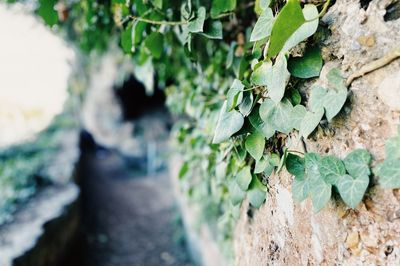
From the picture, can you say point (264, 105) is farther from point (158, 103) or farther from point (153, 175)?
point (158, 103)

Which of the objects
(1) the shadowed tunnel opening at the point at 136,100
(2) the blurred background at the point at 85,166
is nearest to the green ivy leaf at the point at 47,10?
(2) the blurred background at the point at 85,166

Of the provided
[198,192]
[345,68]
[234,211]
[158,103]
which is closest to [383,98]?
[345,68]

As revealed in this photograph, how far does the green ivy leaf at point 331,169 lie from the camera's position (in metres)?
0.73

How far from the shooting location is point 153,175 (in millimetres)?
8023

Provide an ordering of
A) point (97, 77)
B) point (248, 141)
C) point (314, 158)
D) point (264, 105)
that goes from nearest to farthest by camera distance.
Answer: point (314, 158) < point (264, 105) < point (248, 141) < point (97, 77)

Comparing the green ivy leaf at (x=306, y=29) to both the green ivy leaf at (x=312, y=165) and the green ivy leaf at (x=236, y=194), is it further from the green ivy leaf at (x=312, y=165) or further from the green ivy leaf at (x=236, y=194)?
the green ivy leaf at (x=236, y=194)

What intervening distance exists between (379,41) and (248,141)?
447 mm

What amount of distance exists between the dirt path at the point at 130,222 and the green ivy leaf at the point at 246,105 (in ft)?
10.8

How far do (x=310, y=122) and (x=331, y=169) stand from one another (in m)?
0.12

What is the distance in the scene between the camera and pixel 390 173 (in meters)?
0.63

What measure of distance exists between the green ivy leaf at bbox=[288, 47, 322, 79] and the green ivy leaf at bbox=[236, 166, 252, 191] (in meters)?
0.44

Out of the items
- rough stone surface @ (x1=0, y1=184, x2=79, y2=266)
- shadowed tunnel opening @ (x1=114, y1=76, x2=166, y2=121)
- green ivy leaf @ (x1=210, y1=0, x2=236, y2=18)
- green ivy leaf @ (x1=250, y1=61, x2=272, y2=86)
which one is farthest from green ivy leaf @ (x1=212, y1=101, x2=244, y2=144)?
shadowed tunnel opening @ (x1=114, y1=76, x2=166, y2=121)

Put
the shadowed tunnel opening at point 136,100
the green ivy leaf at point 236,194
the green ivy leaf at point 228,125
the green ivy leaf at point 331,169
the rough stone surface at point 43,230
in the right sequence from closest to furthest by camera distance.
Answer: the green ivy leaf at point 331,169 → the green ivy leaf at point 228,125 → the green ivy leaf at point 236,194 → the rough stone surface at point 43,230 → the shadowed tunnel opening at point 136,100

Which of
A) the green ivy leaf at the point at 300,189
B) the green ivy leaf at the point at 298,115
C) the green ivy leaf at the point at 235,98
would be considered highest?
the green ivy leaf at the point at 235,98
